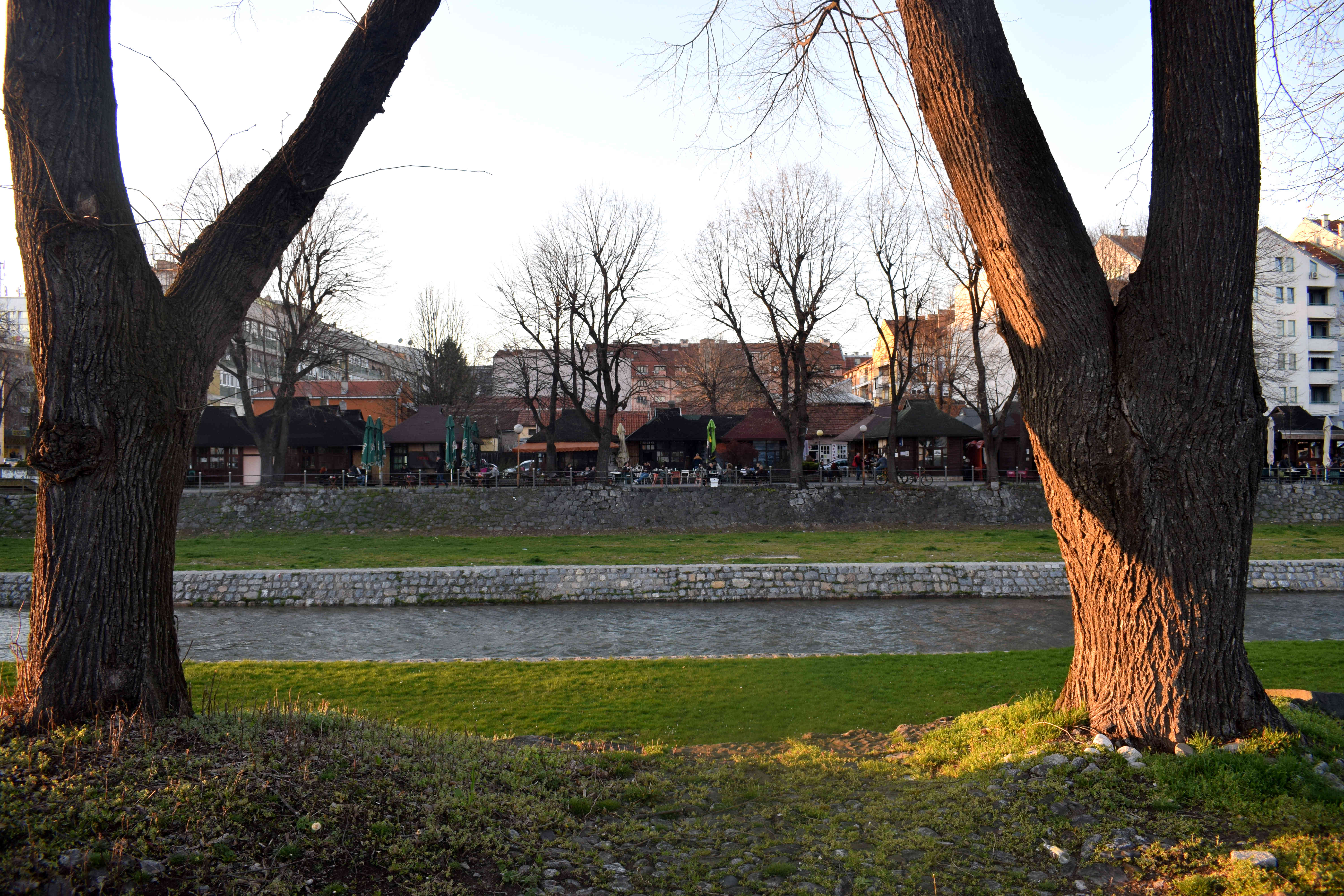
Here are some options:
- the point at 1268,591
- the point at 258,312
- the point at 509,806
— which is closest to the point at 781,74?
the point at 509,806

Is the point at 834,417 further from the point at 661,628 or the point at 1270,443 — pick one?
the point at 661,628

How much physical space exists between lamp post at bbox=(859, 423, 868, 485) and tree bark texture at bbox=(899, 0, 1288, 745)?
1085 inches

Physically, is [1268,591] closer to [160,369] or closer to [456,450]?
[160,369]

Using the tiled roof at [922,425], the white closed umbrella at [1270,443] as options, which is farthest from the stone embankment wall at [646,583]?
the white closed umbrella at [1270,443]

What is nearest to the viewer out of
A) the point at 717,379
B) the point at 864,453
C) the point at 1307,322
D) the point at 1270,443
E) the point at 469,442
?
the point at 469,442

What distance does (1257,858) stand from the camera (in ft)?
11.0

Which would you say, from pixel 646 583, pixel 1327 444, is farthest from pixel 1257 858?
pixel 1327 444

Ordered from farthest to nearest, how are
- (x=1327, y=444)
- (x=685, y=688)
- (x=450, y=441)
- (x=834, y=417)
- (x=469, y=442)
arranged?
(x=834, y=417)
(x=1327, y=444)
(x=469, y=442)
(x=450, y=441)
(x=685, y=688)

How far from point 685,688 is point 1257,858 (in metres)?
5.68

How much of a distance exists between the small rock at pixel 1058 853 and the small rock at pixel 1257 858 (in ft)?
2.14

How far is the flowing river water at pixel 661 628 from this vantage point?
456 inches

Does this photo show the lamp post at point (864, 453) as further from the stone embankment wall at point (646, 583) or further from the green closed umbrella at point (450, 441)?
the green closed umbrella at point (450, 441)

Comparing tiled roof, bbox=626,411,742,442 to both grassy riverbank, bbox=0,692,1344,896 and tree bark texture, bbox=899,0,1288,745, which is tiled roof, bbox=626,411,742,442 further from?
grassy riverbank, bbox=0,692,1344,896

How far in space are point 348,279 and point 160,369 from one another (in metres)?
29.3
